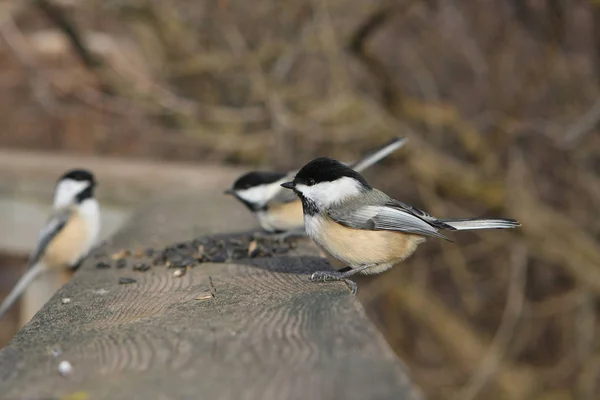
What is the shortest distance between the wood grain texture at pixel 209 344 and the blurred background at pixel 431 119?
250 centimetres

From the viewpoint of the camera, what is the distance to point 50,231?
3762 millimetres

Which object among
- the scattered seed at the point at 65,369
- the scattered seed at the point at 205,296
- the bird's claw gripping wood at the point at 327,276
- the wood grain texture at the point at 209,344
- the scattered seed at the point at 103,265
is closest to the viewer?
the wood grain texture at the point at 209,344

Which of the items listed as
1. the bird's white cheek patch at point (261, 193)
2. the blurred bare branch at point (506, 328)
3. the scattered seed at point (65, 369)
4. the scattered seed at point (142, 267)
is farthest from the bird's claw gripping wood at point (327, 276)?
the blurred bare branch at point (506, 328)

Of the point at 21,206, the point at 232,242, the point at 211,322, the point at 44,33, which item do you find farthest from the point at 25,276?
the point at 44,33

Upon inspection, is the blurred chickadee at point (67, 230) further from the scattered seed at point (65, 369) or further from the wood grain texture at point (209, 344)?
the scattered seed at point (65, 369)

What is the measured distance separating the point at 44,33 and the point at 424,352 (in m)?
4.29

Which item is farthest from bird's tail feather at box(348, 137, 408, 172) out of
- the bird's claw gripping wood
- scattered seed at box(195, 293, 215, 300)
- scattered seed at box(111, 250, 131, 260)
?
scattered seed at box(195, 293, 215, 300)

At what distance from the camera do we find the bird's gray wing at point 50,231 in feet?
12.3

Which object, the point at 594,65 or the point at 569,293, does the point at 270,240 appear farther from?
the point at 594,65

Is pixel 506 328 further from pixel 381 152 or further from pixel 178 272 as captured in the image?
pixel 178 272

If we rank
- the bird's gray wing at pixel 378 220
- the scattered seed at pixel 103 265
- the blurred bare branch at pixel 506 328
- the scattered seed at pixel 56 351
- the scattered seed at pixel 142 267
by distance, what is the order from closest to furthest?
the scattered seed at pixel 56 351 → the bird's gray wing at pixel 378 220 → the scattered seed at pixel 142 267 → the scattered seed at pixel 103 265 → the blurred bare branch at pixel 506 328

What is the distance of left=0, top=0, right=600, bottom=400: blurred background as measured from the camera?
16.6ft

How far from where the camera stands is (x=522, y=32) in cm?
570

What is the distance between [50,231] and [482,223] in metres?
2.39
